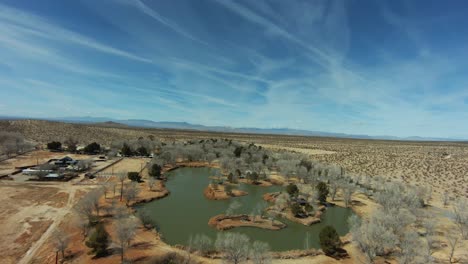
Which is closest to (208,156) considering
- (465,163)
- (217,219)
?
(217,219)

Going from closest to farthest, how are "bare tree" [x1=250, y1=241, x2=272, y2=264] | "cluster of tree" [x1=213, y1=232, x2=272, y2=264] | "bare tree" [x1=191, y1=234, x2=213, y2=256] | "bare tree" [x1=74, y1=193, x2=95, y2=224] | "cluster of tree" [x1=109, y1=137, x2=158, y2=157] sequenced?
"bare tree" [x1=250, y1=241, x2=272, y2=264]
"cluster of tree" [x1=213, y1=232, x2=272, y2=264]
"bare tree" [x1=191, y1=234, x2=213, y2=256]
"bare tree" [x1=74, y1=193, x2=95, y2=224]
"cluster of tree" [x1=109, y1=137, x2=158, y2=157]

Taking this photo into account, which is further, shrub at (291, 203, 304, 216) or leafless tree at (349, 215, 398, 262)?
shrub at (291, 203, 304, 216)

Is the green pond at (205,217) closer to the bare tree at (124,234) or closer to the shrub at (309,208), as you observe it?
the shrub at (309,208)

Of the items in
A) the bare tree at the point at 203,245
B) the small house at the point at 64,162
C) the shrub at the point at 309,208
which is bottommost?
the bare tree at the point at 203,245

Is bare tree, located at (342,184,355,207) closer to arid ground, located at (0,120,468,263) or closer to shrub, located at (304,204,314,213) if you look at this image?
arid ground, located at (0,120,468,263)

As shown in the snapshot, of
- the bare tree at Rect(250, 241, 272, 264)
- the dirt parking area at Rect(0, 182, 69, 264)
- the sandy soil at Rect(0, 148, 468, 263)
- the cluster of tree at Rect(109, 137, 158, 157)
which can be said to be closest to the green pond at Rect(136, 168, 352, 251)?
the sandy soil at Rect(0, 148, 468, 263)

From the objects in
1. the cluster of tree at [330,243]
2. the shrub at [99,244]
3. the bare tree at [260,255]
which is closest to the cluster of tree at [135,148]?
the shrub at [99,244]

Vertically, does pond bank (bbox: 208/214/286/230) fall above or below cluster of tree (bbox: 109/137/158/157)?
below

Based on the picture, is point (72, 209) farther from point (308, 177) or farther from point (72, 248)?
point (308, 177)

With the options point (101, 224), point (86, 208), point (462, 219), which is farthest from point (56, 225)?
point (462, 219)
